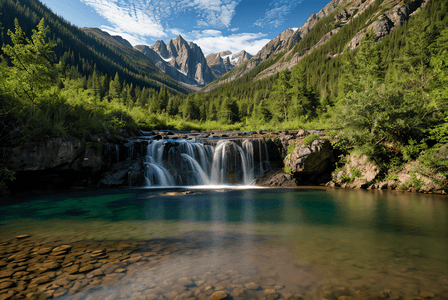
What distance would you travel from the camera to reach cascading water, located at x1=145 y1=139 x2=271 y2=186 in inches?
827

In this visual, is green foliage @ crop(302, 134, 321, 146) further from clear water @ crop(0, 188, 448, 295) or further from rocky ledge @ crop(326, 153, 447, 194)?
clear water @ crop(0, 188, 448, 295)

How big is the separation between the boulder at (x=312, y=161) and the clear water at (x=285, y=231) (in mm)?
5919

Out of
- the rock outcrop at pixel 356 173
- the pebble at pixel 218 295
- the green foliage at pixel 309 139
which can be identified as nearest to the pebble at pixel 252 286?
the pebble at pixel 218 295

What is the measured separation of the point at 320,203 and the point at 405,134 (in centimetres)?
1083

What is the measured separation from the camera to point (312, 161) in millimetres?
19328

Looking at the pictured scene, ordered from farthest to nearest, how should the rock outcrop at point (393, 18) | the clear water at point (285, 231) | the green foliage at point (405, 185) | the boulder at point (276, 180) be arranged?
the rock outcrop at point (393, 18)
the boulder at point (276, 180)
the green foliage at point (405, 185)
the clear water at point (285, 231)

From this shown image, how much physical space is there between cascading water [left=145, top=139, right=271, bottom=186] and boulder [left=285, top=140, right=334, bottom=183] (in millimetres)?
3458

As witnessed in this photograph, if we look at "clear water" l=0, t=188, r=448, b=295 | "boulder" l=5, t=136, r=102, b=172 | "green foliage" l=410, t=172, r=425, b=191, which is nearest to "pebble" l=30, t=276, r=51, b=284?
"clear water" l=0, t=188, r=448, b=295

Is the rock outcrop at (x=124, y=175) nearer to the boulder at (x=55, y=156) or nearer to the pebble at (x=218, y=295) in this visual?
the boulder at (x=55, y=156)

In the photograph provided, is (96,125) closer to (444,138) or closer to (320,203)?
(320,203)

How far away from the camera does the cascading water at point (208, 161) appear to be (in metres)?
21.0

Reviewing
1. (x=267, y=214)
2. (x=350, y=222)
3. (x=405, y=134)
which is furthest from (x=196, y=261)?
(x=405, y=134)

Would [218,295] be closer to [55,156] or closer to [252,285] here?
[252,285]

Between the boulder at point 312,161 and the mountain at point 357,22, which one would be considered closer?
the boulder at point 312,161
